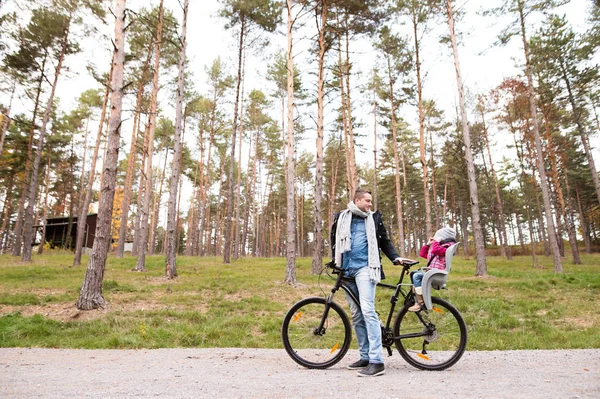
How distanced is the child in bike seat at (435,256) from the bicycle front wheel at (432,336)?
15 centimetres

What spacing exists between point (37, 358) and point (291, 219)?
820cm

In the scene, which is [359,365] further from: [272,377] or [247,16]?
[247,16]

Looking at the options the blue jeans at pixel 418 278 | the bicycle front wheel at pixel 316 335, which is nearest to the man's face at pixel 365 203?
the blue jeans at pixel 418 278

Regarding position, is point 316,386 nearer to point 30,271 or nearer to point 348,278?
point 348,278

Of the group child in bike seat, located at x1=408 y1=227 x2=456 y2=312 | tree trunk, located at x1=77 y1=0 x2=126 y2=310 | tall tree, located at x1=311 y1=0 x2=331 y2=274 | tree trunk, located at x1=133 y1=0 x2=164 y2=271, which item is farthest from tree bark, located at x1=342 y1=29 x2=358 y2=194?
child in bike seat, located at x1=408 y1=227 x2=456 y2=312

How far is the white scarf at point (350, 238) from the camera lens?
3.86 metres

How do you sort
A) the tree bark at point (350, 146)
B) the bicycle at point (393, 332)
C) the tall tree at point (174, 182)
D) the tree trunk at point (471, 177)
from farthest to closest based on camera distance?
the tree bark at point (350, 146) < the tree trunk at point (471, 177) < the tall tree at point (174, 182) < the bicycle at point (393, 332)

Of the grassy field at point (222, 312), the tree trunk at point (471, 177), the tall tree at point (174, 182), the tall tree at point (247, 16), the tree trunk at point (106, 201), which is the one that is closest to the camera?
the grassy field at point (222, 312)

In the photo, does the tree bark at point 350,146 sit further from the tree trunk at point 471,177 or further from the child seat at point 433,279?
the child seat at point 433,279

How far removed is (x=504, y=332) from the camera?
6340 mm

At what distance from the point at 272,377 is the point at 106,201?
6.51m

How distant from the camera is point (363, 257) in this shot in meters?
3.92

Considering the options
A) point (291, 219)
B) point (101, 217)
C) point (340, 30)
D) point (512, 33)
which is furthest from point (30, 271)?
point (512, 33)

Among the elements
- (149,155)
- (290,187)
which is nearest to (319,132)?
(290,187)
